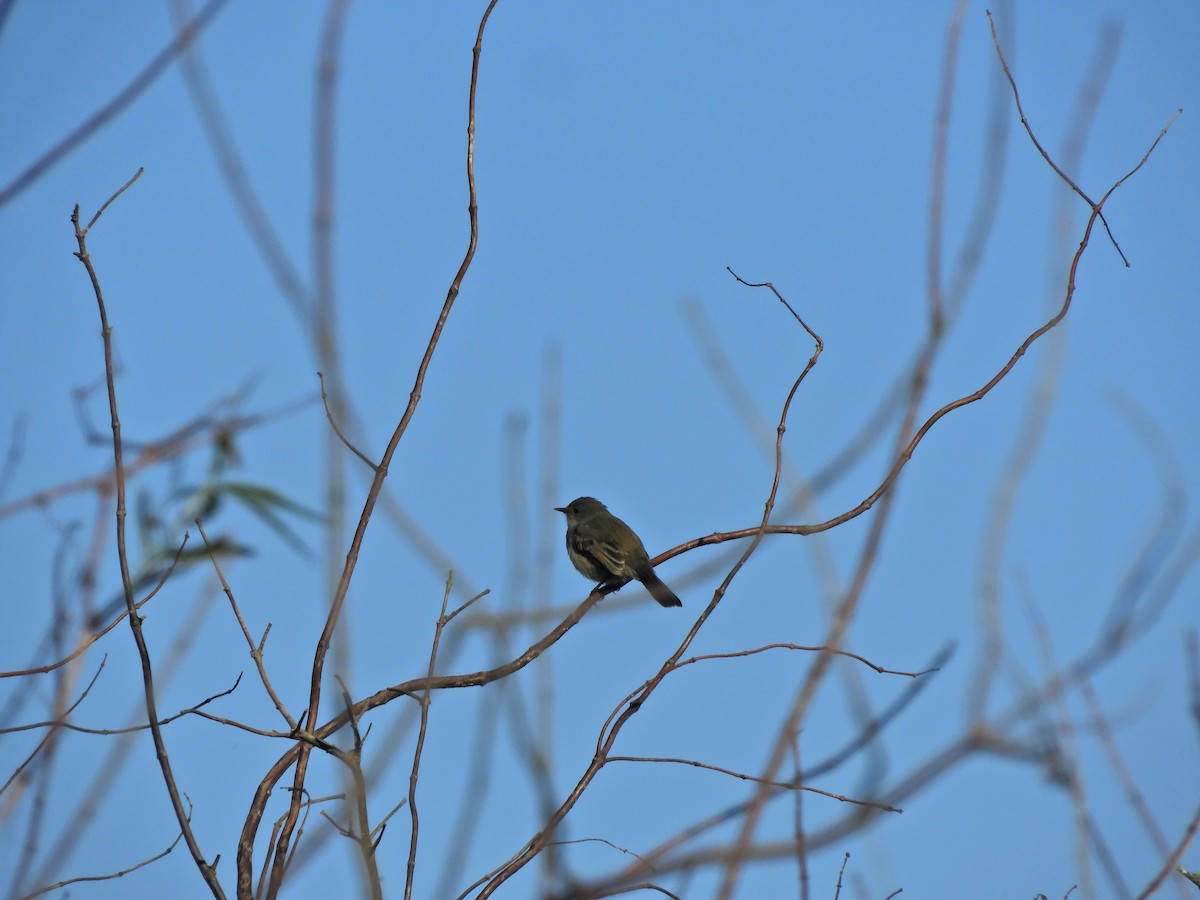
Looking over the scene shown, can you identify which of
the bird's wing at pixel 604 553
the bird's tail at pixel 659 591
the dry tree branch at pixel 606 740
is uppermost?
the bird's wing at pixel 604 553

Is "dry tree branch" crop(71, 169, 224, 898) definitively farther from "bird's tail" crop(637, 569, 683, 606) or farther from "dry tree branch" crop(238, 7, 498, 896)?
"bird's tail" crop(637, 569, 683, 606)

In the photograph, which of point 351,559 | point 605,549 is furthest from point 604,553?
point 351,559

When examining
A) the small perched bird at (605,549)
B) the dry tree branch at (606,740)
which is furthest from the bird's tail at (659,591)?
the dry tree branch at (606,740)

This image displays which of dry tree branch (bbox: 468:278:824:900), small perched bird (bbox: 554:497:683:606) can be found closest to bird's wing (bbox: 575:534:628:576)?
small perched bird (bbox: 554:497:683:606)

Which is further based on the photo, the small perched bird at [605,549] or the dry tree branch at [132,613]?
the small perched bird at [605,549]

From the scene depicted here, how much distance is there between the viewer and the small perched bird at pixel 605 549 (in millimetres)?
7062

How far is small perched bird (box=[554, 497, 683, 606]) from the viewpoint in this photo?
706cm

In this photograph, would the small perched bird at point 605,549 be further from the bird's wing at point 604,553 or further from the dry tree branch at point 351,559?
the dry tree branch at point 351,559

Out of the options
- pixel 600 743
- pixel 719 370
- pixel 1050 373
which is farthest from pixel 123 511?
pixel 1050 373

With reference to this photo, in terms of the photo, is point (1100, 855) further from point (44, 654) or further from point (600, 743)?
point (44, 654)

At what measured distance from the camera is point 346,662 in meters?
2.29

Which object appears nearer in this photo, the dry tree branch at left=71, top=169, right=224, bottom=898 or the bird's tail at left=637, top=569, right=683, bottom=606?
the dry tree branch at left=71, top=169, right=224, bottom=898

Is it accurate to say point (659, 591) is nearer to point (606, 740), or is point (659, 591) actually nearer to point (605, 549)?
point (605, 549)

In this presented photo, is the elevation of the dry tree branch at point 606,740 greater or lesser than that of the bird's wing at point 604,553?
lesser
